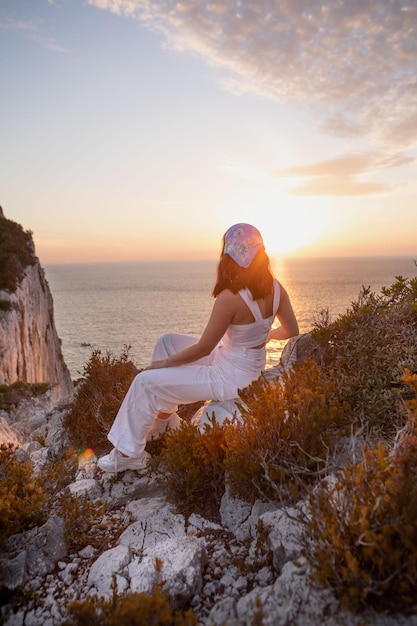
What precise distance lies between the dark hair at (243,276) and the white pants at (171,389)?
29.6 inches

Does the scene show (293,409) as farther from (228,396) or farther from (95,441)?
(95,441)

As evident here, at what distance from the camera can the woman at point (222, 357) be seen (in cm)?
480

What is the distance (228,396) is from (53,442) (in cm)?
348

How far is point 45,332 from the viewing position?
95.9ft

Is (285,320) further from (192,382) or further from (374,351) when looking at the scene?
(192,382)

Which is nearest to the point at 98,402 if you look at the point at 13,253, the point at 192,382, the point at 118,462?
the point at 118,462

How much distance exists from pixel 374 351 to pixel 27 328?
74.4 ft

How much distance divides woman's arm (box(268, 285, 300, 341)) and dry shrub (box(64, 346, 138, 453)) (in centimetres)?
253

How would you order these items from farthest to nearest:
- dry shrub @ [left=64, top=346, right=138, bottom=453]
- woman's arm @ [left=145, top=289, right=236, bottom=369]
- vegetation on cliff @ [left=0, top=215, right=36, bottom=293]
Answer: vegetation on cliff @ [left=0, top=215, right=36, bottom=293] < dry shrub @ [left=64, top=346, right=138, bottom=453] < woman's arm @ [left=145, top=289, right=236, bottom=369]

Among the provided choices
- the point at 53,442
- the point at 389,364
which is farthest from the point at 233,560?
the point at 53,442

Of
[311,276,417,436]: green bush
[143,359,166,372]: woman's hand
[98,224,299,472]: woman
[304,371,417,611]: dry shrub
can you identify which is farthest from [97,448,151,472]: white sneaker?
[304,371,417,611]: dry shrub

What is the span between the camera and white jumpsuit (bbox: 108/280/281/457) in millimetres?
4938

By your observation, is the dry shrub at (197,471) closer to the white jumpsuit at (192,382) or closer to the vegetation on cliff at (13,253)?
the white jumpsuit at (192,382)

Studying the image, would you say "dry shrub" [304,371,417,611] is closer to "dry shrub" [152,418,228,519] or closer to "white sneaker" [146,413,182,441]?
"dry shrub" [152,418,228,519]
